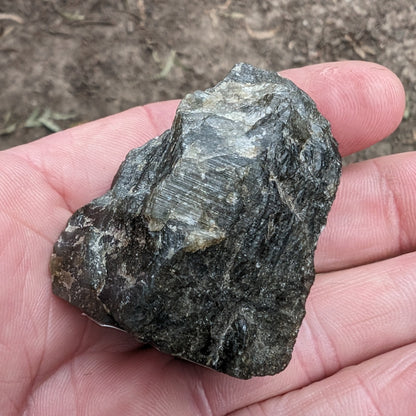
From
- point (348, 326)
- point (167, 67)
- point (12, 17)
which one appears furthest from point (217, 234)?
point (12, 17)

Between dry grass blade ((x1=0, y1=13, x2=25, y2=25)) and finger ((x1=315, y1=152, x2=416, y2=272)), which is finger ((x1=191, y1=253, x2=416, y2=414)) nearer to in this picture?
finger ((x1=315, y1=152, x2=416, y2=272))

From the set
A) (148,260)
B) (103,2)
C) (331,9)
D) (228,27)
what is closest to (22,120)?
(103,2)

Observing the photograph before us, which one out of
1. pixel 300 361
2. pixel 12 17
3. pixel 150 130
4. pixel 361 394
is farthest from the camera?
pixel 12 17

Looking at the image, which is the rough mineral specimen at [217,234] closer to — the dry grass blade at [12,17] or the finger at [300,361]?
the finger at [300,361]

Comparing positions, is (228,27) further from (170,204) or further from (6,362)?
(6,362)

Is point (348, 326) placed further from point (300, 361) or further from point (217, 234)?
point (217, 234)

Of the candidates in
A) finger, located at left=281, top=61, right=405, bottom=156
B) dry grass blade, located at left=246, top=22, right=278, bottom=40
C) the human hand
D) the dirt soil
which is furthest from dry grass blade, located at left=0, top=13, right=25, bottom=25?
finger, located at left=281, top=61, right=405, bottom=156
